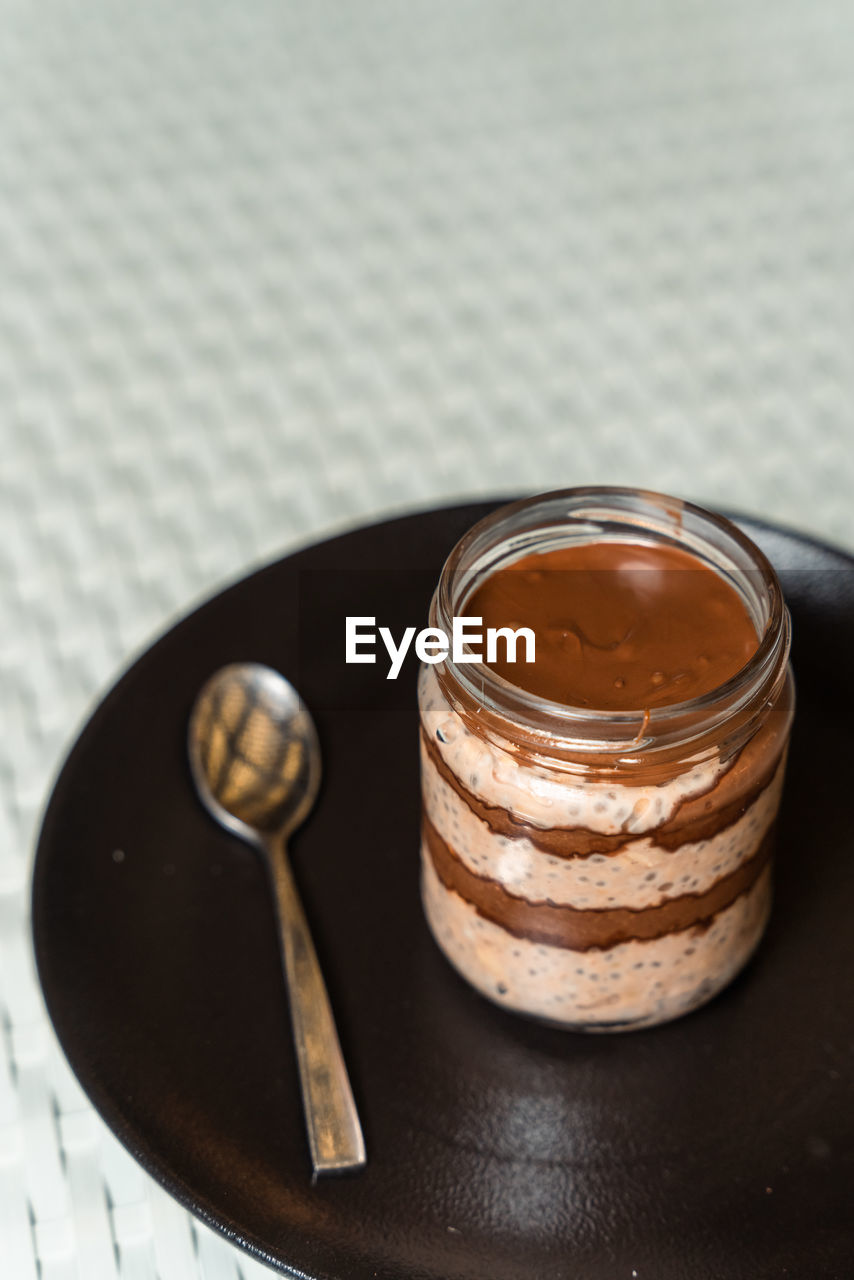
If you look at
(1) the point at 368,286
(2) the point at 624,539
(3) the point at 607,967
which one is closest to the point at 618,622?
(2) the point at 624,539

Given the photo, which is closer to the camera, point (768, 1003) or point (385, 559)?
point (768, 1003)

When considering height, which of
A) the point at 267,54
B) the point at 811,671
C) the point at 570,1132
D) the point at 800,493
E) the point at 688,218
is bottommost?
the point at 570,1132

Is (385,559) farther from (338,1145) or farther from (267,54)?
(267,54)

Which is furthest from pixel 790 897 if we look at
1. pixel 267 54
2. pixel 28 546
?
pixel 267 54

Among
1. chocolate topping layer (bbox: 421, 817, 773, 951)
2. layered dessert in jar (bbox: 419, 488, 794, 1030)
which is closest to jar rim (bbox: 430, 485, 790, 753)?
layered dessert in jar (bbox: 419, 488, 794, 1030)

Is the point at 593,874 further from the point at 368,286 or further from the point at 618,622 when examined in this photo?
the point at 368,286

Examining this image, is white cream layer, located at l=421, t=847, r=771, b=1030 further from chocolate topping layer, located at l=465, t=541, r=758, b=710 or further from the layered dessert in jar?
chocolate topping layer, located at l=465, t=541, r=758, b=710
